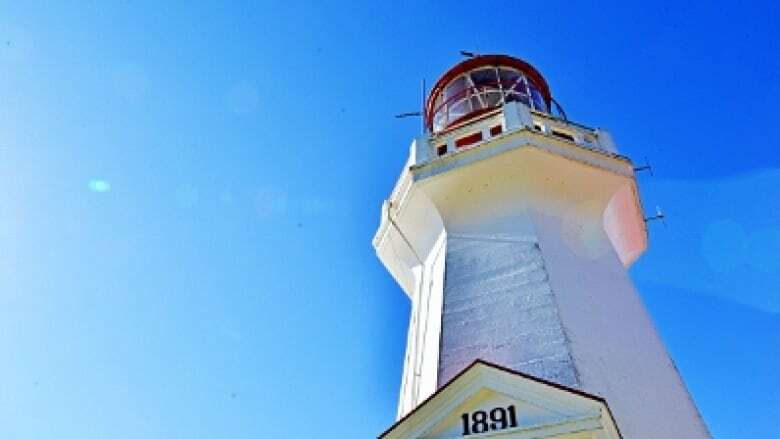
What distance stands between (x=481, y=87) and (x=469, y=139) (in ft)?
7.57

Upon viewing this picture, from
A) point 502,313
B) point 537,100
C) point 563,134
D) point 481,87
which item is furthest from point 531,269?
point 481,87

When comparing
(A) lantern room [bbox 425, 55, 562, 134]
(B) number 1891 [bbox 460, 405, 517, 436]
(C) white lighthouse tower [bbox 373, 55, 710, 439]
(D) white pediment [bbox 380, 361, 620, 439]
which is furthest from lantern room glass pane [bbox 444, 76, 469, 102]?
(B) number 1891 [bbox 460, 405, 517, 436]

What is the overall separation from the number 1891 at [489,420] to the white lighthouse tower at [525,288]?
0.04ft

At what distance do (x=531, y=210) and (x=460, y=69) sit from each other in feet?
14.7

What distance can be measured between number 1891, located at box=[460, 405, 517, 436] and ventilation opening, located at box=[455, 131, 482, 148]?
4843 millimetres

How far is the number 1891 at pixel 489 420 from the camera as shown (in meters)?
5.17

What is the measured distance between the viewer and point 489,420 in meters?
5.27

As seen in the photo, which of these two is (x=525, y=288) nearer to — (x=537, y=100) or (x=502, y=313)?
(x=502, y=313)

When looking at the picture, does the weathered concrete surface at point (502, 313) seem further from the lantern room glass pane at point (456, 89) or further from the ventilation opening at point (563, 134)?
the lantern room glass pane at point (456, 89)

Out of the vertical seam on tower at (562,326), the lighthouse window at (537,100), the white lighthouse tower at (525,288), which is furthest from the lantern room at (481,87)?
the vertical seam on tower at (562,326)

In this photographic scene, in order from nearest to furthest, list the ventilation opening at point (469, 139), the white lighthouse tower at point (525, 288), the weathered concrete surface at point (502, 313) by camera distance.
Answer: the white lighthouse tower at point (525, 288)
the weathered concrete surface at point (502, 313)
the ventilation opening at point (469, 139)

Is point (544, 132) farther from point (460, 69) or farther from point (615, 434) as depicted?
point (615, 434)

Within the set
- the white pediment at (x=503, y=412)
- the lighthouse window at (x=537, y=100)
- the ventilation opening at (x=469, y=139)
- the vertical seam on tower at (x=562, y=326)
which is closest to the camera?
the white pediment at (x=503, y=412)

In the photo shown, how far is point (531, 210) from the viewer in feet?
26.4
